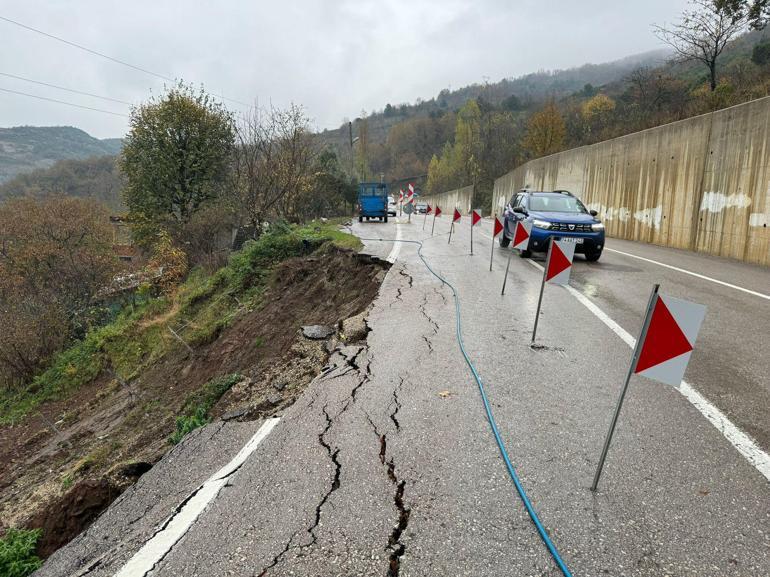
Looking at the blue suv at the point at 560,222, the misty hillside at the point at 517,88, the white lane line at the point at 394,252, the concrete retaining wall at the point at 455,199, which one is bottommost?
the white lane line at the point at 394,252

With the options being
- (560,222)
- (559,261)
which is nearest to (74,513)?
(559,261)

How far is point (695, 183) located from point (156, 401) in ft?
54.1

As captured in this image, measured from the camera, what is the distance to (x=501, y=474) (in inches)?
120

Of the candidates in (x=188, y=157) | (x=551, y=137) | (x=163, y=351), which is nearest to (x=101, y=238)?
(x=188, y=157)

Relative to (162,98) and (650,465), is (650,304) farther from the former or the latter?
(162,98)

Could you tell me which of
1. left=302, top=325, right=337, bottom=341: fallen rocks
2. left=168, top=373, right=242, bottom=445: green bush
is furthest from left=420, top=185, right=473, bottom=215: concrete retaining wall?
left=168, top=373, right=242, bottom=445: green bush

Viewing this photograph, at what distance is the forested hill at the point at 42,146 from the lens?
4429 inches

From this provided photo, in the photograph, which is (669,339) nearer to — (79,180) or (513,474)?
(513,474)

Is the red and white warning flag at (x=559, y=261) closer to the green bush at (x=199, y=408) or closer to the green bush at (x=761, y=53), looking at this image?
the green bush at (x=199, y=408)

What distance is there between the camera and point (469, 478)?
→ 118 inches

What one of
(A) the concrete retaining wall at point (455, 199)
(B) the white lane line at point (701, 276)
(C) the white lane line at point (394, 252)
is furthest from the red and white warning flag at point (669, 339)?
(A) the concrete retaining wall at point (455, 199)

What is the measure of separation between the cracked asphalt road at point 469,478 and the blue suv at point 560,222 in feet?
19.3

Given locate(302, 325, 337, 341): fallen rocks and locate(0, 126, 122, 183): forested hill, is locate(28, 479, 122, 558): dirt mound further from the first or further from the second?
locate(0, 126, 122, 183): forested hill

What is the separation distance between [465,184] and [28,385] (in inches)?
2357
